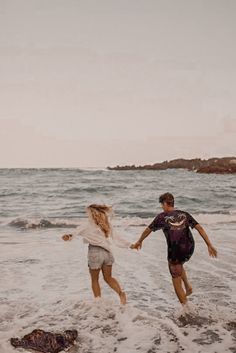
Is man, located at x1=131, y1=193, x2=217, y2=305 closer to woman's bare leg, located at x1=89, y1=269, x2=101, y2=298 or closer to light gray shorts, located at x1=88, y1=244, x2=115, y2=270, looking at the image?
light gray shorts, located at x1=88, y1=244, x2=115, y2=270

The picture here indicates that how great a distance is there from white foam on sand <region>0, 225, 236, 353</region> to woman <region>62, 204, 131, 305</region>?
0.38m

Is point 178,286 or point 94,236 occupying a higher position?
point 94,236

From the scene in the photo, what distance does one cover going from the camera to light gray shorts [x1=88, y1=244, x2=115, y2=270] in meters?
5.78

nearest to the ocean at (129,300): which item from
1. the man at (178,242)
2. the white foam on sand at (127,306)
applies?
the white foam on sand at (127,306)

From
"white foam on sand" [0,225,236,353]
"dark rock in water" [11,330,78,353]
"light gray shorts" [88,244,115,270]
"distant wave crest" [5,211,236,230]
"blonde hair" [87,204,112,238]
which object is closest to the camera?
"dark rock in water" [11,330,78,353]

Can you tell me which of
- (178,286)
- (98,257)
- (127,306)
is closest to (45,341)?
(98,257)

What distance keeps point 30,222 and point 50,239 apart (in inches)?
146

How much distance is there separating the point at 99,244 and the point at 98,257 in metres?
0.19

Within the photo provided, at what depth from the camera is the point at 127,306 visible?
6.02 meters

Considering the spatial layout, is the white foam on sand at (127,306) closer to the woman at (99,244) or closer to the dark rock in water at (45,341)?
the dark rock in water at (45,341)

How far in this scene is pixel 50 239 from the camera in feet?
43.2

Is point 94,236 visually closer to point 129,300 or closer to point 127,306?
point 127,306

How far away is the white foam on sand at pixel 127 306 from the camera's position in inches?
186

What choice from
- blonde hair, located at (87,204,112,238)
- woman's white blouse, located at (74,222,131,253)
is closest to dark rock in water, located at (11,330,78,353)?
woman's white blouse, located at (74,222,131,253)
